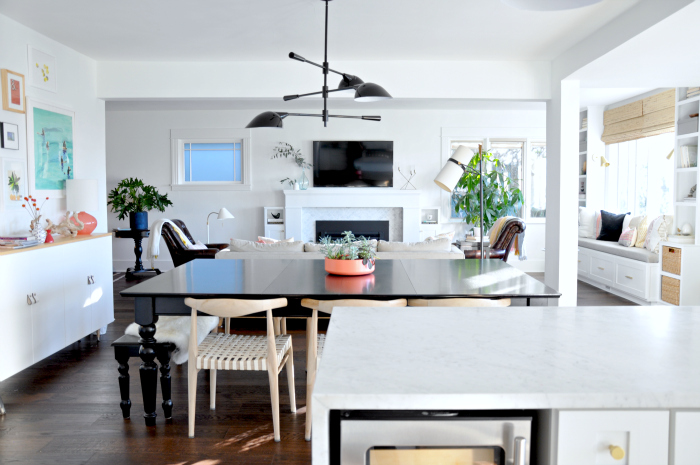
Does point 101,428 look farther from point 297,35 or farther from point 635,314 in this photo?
point 297,35

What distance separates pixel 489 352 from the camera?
112cm

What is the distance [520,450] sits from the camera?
3.06 ft

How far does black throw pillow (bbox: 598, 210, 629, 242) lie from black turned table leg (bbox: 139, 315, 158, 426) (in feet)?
19.8

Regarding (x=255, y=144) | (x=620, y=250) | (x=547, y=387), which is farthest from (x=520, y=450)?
(x=255, y=144)

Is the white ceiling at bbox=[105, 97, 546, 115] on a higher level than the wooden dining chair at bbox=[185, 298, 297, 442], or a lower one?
higher

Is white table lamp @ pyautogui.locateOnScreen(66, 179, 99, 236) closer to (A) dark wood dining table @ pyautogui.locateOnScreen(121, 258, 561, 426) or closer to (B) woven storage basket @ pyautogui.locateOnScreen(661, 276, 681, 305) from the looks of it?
(A) dark wood dining table @ pyautogui.locateOnScreen(121, 258, 561, 426)

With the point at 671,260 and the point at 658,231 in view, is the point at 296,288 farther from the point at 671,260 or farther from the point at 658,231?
the point at 658,231

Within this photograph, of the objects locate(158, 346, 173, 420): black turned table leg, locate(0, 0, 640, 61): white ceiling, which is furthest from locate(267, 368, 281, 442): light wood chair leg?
locate(0, 0, 640, 61): white ceiling

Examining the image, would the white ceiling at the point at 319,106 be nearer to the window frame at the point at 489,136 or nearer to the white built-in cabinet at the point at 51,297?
the window frame at the point at 489,136

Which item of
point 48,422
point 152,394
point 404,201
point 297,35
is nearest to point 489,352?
point 152,394

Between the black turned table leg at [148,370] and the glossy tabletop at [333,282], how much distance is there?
0.21m

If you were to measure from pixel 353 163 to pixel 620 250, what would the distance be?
3847 mm

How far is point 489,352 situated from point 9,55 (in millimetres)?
4213

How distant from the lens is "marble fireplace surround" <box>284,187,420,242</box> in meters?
7.79
